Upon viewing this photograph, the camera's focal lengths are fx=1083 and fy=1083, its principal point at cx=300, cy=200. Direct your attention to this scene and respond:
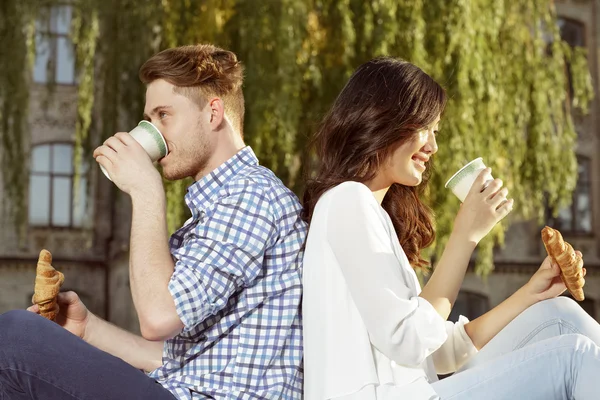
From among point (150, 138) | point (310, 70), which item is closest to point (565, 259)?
point (150, 138)

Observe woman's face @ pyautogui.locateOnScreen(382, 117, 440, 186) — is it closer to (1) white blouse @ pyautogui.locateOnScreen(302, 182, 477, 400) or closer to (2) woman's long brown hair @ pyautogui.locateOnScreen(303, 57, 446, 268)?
(2) woman's long brown hair @ pyautogui.locateOnScreen(303, 57, 446, 268)

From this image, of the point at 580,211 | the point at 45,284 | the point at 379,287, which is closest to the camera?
the point at 379,287

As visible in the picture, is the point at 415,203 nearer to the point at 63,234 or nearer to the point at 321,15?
the point at 321,15

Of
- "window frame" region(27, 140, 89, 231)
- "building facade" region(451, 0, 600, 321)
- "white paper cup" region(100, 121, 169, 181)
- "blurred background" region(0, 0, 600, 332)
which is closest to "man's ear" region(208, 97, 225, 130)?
"white paper cup" region(100, 121, 169, 181)

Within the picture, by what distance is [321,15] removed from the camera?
7309 mm

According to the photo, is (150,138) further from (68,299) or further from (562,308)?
(562,308)

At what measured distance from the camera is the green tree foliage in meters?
6.87

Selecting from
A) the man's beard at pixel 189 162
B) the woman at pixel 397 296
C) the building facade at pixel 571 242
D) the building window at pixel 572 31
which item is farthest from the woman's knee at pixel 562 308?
the building window at pixel 572 31

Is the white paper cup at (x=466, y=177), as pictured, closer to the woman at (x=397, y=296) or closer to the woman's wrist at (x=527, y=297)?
the woman at (x=397, y=296)

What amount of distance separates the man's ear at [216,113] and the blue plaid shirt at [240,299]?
0.17 meters

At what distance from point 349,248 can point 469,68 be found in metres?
5.31

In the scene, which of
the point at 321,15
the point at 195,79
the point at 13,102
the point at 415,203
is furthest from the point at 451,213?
the point at 195,79

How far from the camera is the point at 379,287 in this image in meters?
2.08

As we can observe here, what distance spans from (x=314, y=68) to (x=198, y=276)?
512cm
